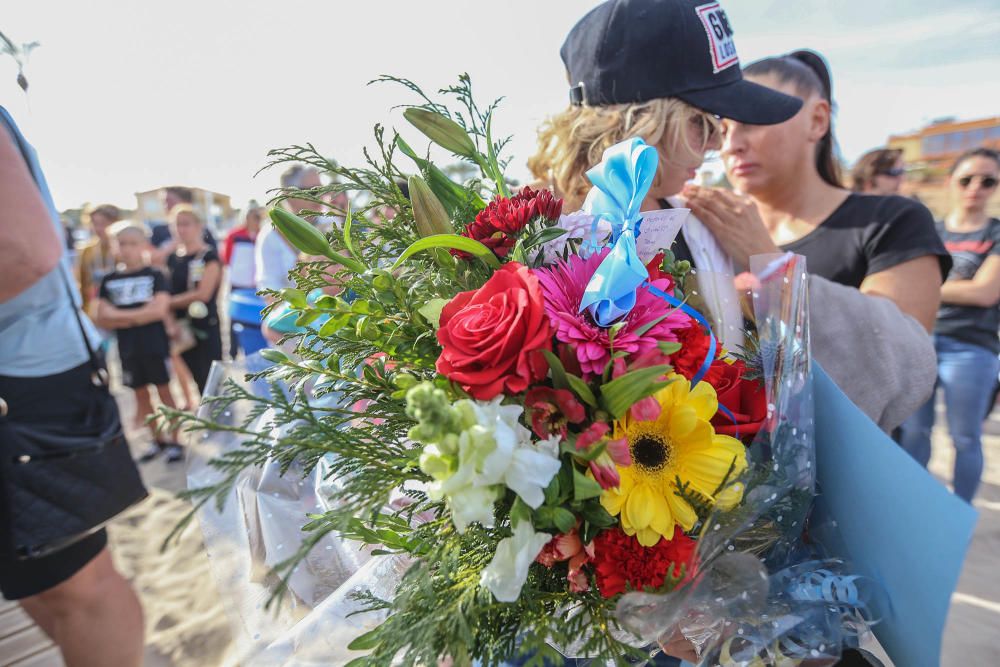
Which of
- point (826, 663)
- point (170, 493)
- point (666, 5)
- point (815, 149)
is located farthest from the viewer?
point (170, 493)

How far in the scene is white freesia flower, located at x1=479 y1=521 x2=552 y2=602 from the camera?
0.59 m

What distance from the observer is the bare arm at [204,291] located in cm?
474

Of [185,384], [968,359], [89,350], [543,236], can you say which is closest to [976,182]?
[968,359]

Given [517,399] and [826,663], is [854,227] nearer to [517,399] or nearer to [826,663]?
[826,663]

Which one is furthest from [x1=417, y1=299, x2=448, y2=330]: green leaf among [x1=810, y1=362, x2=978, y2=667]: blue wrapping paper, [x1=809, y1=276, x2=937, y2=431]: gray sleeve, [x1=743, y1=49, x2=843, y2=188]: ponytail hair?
[x1=743, y1=49, x2=843, y2=188]: ponytail hair

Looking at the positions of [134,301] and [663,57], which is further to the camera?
[134,301]

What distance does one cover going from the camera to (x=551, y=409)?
62 centimetres

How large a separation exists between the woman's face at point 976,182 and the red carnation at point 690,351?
3809 mm

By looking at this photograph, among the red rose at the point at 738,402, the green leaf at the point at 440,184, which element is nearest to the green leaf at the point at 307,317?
the green leaf at the point at 440,184

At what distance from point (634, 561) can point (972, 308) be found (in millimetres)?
3586

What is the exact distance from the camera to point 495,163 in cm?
87

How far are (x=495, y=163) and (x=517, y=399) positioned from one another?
0.40m

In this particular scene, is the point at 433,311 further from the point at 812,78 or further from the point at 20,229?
the point at 812,78

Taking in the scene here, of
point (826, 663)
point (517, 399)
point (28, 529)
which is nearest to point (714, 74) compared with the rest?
point (517, 399)
